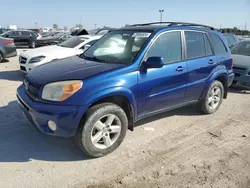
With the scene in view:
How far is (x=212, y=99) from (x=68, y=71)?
123 inches

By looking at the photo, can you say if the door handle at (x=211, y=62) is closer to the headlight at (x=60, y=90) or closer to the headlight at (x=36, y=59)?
the headlight at (x=60, y=90)

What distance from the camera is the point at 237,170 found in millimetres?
3117

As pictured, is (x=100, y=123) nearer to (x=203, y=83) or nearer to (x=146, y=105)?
(x=146, y=105)

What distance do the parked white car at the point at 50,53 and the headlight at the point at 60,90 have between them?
4584 mm

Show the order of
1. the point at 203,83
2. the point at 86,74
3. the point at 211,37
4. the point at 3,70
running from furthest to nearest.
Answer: the point at 3,70
the point at 211,37
the point at 203,83
the point at 86,74

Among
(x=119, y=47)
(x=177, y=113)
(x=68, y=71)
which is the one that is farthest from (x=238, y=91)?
(x=68, y=71)

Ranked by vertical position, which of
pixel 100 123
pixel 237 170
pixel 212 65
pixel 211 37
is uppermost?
pixel 211 37

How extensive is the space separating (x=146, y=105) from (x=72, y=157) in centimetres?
131

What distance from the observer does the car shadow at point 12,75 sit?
7.72 meters

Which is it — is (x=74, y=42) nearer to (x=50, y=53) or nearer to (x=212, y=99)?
(x=50, y=53)

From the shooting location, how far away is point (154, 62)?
3.48 meters

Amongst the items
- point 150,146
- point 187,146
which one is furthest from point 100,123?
point 187,146

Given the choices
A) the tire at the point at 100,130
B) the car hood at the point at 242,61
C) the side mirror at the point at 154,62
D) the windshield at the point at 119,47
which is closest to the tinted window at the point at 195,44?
the windshield at the point at 119,47

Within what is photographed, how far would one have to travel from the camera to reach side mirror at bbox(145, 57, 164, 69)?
3477 millimetres
